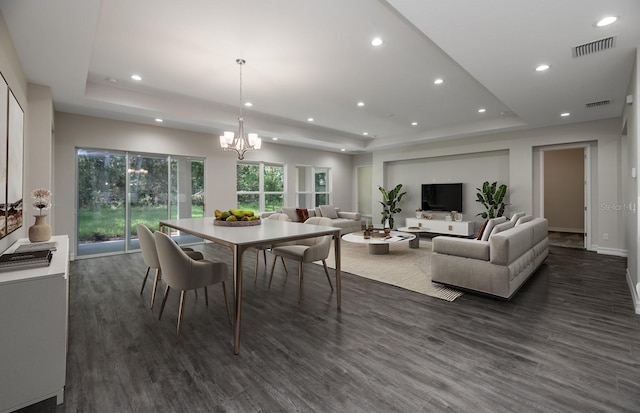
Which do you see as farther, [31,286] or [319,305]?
[319,305]

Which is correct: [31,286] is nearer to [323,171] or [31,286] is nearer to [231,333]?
[231,333]

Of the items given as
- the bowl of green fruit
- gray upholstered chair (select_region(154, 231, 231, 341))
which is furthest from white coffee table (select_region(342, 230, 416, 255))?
gray upholstered chair (select_region(154, 231, 231, 341))

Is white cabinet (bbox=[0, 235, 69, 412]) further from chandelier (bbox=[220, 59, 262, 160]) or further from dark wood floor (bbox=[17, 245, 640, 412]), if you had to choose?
chandelier (bbox=[220, 59, 262, 160])

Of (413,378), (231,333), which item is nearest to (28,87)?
(231,333)

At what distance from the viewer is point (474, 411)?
5.28 feet

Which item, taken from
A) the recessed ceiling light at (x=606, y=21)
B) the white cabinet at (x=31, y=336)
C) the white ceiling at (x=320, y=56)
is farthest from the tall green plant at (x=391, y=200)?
the white cabinet at (x=31, y=336)

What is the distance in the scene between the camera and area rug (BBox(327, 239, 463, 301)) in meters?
3.59

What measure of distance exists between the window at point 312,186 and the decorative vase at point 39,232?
Answer: 21.3 ft

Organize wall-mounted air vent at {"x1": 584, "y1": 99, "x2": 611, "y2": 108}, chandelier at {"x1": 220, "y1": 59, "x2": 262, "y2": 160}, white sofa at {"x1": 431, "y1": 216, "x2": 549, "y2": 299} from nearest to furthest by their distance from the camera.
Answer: white sofa at {"x1": 431, "y1": 216, "x2": 549, "y2": 299} → chandelier at {"x1": 220, "y1": 59, "x2": 262, "y2": 160} → wall-mounted air vent at {"x1": 584, "y1": 99, "x2": 611, "y2": 108}

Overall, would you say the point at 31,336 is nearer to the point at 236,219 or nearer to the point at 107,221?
the point at 236,219

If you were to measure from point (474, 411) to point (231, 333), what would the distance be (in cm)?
180

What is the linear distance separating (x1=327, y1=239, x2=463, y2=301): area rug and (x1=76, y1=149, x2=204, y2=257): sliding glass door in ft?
12.1

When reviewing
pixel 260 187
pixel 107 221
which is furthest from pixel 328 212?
pixel 107 221

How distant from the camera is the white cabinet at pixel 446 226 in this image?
7309mm
